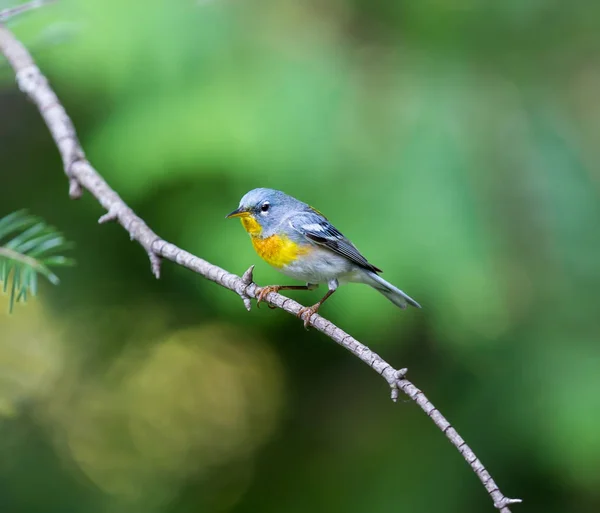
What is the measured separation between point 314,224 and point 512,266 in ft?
3.65

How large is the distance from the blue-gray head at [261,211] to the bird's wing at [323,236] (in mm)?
59

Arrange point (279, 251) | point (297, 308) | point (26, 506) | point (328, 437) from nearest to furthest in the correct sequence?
point (297, 308) → point (279, 251) → point (26, 506) → point (328, 437)

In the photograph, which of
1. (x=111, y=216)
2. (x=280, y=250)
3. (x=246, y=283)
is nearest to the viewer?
(x=246, y=283)

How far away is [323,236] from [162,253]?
3.01 feet

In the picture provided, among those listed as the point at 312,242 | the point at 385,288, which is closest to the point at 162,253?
the point at 312,242

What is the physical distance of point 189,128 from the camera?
307cm

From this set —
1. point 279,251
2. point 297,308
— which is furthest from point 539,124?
point 297,308

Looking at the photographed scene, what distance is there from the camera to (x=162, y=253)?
1666mm

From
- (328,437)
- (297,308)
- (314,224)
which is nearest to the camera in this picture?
(297,308)

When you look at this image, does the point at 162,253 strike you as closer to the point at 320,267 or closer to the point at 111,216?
the point at 111,216

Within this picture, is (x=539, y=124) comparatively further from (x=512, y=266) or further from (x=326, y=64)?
(x=326, y=64)

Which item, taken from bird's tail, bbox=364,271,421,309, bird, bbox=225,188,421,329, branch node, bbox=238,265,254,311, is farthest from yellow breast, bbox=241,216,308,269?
branch node, bbox=238,265,254,311

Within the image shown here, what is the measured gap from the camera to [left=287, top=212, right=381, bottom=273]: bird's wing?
2453 mm

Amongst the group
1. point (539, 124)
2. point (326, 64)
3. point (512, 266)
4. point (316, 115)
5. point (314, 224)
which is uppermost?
point (326, 64)
